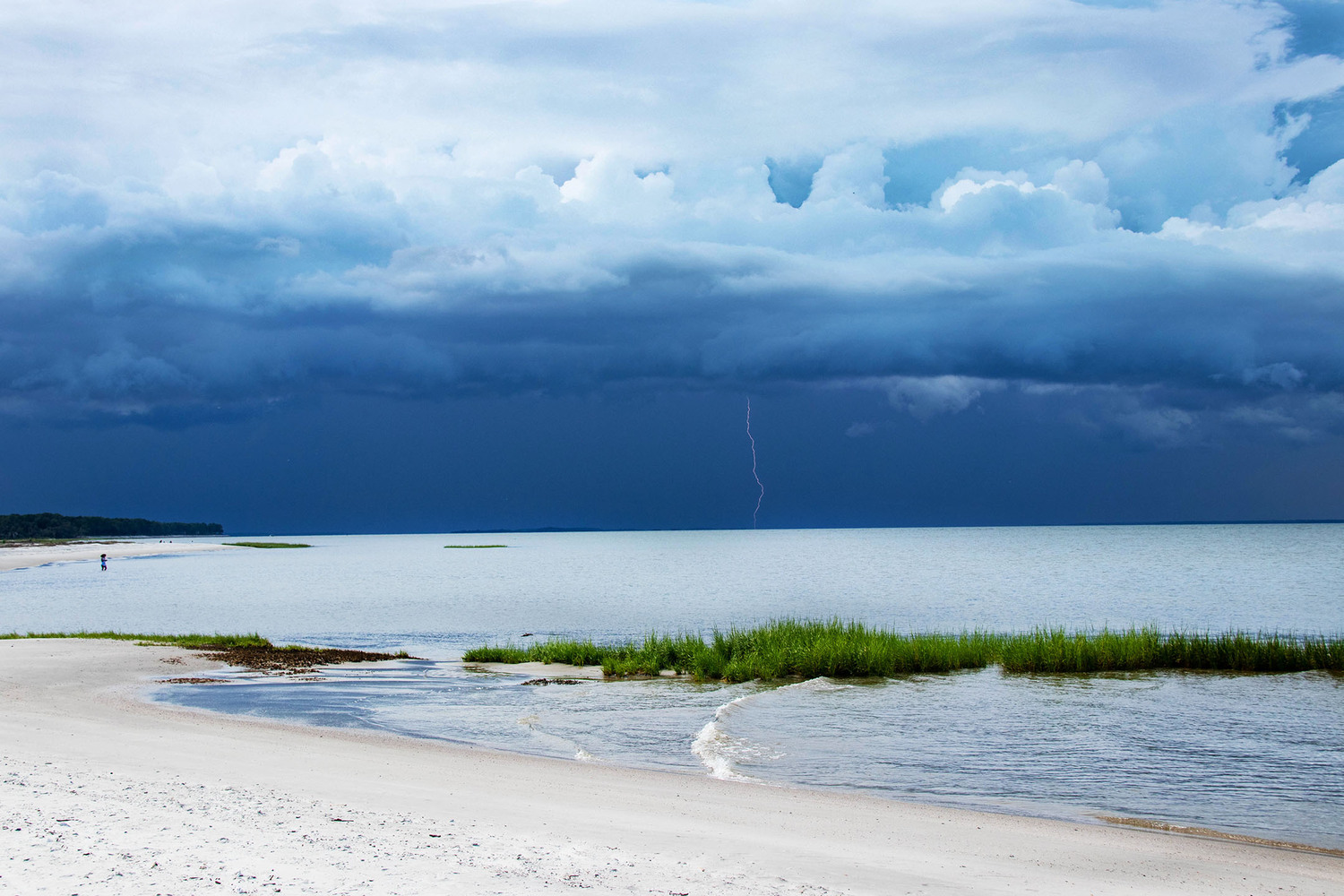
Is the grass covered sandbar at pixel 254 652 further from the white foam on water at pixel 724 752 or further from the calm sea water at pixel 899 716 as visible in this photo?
the white foam on water at pixel 724 752

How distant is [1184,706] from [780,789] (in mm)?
14704

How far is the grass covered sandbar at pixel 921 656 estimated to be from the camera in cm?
3041

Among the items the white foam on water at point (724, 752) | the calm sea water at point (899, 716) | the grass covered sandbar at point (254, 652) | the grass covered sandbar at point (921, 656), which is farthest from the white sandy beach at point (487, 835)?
the grass covered sandbar at point (254, 652)

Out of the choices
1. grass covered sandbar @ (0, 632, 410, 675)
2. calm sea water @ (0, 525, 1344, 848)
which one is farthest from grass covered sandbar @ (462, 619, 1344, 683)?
grass covered sandbar @ (0, 632, 410, 675)

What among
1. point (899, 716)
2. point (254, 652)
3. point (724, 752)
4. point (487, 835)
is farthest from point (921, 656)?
point (254, 652)

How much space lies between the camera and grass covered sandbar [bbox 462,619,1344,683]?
3041 cm

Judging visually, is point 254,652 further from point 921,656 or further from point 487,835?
point 487,835

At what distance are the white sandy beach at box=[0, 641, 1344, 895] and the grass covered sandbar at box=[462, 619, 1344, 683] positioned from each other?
1428cm

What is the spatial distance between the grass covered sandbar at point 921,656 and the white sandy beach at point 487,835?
14280 millimetres

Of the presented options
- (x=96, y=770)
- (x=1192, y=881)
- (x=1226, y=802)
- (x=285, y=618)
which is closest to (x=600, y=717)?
(x=96, y=770)

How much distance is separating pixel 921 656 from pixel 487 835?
23174 millimetres

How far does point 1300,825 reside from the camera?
14.6m

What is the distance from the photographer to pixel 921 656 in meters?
31.5

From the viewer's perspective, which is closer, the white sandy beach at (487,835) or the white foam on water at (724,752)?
the white sandy beach at (487,835)
